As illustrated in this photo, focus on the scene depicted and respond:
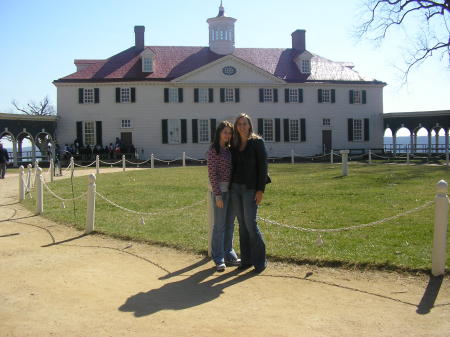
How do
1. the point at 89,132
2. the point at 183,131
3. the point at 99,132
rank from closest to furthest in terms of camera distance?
the point at 99,132 < the point at 89,132 < the point at 183,131

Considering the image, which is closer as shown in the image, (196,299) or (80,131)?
(196,299)

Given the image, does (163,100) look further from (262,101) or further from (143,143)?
(262,101)

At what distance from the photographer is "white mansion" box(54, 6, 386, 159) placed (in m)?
38.5

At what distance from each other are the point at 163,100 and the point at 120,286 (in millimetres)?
33858

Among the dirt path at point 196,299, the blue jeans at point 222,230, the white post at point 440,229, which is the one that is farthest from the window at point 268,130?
the white post at point 440,229

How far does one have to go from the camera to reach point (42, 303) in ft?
17.3

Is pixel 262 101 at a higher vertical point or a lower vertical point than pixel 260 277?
higher

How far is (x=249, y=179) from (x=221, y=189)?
0.42 metres

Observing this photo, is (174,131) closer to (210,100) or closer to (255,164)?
(210,100)

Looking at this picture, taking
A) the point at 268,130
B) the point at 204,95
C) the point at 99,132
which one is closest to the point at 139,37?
the point at 204,95

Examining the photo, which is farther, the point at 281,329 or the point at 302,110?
the point at 302,110

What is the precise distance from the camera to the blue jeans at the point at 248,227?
6.38 meters

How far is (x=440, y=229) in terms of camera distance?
5.94m

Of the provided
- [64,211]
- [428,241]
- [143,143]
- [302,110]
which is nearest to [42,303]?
[428,241]
